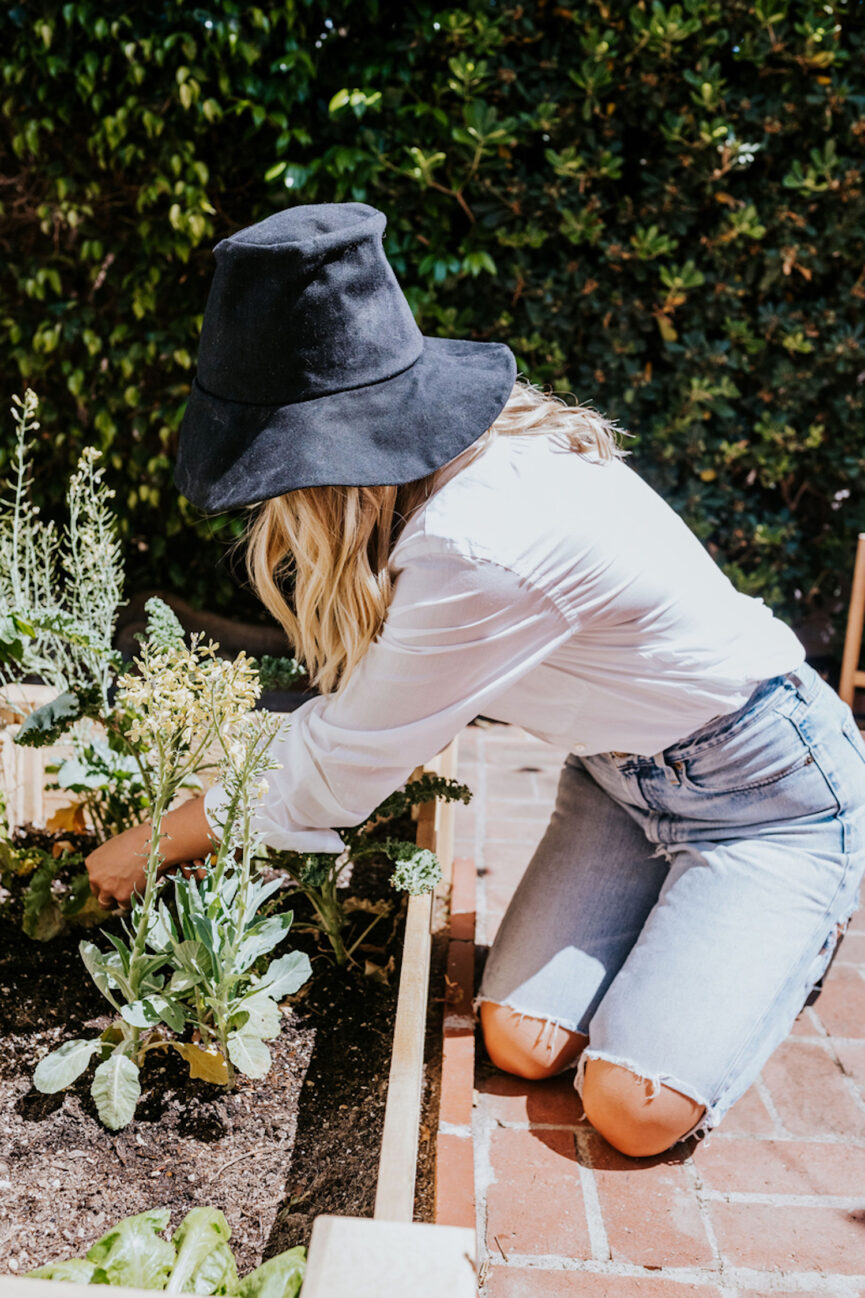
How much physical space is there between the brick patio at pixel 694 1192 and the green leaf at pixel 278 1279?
0.47 meters

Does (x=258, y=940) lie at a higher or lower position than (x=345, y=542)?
lower

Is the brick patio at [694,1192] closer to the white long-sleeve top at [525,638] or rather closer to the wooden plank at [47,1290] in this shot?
the white long-sleeve top at [525,638]

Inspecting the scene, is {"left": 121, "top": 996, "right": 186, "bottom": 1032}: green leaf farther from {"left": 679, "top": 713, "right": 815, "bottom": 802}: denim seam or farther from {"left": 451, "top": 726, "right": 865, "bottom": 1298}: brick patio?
{"left": 679, "top": 713, "right": 815, "bottom": 802}: denim seam

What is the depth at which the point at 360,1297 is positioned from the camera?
0.84 metres

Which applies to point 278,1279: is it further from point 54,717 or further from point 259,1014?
point 54,717

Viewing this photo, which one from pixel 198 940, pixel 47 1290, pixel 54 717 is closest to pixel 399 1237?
pixel 47 1290

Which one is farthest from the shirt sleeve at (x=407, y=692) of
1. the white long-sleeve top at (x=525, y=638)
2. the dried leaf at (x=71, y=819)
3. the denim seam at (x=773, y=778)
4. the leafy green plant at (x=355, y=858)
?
the dried leaf at (x=71, y=819)

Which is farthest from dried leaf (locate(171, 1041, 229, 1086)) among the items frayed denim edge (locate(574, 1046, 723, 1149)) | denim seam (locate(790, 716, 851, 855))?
denim seam (locate(790, 716, 851, 855))

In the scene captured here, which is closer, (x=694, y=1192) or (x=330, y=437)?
(x=330, y=437)

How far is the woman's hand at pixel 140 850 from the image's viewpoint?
165 centimetres

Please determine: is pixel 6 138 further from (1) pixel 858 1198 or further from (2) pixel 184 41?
(1) pixel 858 1198

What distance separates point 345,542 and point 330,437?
0.19m

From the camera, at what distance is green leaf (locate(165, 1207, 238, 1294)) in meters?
1.15

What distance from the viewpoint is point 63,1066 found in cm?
147
